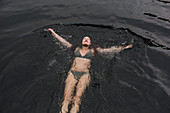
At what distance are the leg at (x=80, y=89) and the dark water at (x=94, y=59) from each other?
0.66ft

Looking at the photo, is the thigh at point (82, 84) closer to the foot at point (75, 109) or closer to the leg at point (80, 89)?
the leg at point (80, 89)

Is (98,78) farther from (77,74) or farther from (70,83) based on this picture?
(70,83)

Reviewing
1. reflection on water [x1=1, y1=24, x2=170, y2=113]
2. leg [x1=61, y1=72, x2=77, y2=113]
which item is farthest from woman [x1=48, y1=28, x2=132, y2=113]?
reflection on water [x1=1, y1=24, x2=170, y2=113]

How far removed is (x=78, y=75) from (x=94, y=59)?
1581 mm

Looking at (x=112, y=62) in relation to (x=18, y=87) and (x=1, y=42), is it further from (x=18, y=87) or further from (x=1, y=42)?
(x=1, y=42)

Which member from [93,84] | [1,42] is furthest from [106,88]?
[1,42]

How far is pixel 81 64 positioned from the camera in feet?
23.7

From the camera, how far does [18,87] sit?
20.5 feet

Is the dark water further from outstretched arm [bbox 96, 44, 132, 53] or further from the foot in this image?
outstretched arm [bbox 96, 44, 132, 53]

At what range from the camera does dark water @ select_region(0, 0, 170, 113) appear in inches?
226

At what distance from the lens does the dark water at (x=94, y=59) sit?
5.73 metres

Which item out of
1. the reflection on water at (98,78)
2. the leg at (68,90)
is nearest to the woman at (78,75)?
the leg at (68,90)

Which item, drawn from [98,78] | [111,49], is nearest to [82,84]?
[98,78]

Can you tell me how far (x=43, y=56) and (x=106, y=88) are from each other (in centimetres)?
369
